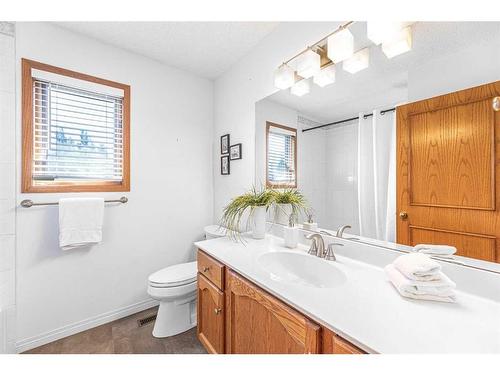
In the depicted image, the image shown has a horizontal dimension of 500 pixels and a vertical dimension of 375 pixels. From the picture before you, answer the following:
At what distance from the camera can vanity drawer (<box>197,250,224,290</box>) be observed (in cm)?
116

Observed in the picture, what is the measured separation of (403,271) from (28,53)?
2450 mm

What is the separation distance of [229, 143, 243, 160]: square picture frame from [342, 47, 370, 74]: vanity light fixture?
1005 mm

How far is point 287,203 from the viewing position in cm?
148

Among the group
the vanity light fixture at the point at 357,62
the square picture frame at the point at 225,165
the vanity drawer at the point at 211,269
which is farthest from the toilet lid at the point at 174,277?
the vanity light fixture at the point at 357,62

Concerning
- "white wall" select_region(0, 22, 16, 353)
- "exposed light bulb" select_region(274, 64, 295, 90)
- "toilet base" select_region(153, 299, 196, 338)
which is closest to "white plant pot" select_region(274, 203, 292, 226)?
"exposed light bulb" select_region(274, 64, 295, 90)

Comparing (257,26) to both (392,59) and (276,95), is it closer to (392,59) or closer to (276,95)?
(276,95)

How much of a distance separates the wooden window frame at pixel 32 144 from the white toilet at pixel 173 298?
0.82 m

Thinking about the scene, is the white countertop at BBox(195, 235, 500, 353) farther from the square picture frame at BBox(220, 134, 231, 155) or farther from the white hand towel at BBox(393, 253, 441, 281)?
the square picture frame at BBox(220, 134, 231, 155)

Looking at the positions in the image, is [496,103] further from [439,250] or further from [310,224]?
[310,224]

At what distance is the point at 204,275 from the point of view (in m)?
1.33

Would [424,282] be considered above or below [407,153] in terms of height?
below

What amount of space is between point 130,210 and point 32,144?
77cm

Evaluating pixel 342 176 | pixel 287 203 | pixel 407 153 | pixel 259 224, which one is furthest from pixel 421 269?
pixel 259 224

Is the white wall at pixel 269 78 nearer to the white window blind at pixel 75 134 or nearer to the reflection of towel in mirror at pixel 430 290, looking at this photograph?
the reflection of towel in mirror at pixel 430 290
